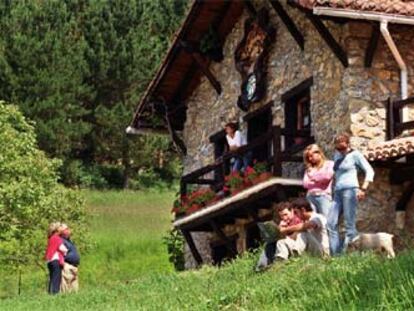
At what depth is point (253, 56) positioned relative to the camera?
1986 cm

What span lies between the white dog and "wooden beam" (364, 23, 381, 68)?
4.60 meters

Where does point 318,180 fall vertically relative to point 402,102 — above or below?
below

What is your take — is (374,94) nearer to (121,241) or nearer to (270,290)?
(270,290)

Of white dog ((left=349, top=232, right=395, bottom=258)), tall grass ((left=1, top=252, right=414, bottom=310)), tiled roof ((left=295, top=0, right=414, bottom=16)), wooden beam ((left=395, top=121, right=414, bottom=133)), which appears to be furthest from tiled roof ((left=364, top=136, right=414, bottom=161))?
tall grass ((left=1, top=252, right=414, bottom=310))

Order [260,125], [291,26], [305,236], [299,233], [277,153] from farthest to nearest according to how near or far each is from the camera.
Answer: [260,125] → [291,26] → [277,153] → [305,236] → [299,233]

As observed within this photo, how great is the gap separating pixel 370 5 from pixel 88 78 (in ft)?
110

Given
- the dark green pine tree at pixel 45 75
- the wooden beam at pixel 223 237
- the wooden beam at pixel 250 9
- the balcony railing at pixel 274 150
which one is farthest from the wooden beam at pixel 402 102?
the dark green pine tree at pixel 45 75

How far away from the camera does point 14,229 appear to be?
78.8ft

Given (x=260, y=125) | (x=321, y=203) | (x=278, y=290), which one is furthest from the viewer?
(x=260, y=125)

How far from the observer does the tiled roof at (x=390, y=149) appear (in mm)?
14430

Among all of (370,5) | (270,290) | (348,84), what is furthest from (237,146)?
(270,290)

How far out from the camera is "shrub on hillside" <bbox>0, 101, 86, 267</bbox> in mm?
23688

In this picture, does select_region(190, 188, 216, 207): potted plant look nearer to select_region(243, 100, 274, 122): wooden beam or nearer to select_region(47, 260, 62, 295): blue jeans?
select_region(243, 100, 274, 122): wooden beam

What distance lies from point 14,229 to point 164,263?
1147cm
